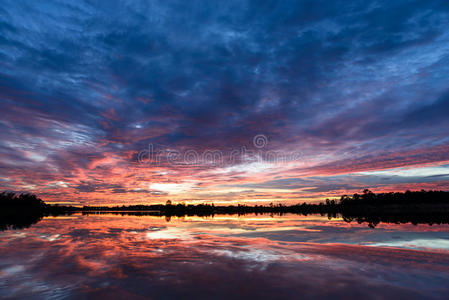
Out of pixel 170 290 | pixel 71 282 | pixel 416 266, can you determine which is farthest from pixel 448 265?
pixel 71 282

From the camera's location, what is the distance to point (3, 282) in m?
7.87

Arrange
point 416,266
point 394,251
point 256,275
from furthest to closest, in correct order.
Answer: point 394,251 → point 416,266 → point 256,275

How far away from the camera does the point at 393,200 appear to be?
146m

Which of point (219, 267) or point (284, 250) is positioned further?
point (284, 250)

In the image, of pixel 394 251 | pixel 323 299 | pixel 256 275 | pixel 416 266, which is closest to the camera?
pixel 323 299

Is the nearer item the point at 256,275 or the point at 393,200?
the point at 256,275

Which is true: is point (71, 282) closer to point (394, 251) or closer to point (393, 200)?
point (394, 251)

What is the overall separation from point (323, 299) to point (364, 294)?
1.43 m

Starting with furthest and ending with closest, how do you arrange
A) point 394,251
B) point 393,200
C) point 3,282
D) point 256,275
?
point 393,200
point 394,251
point 256,275
point 3,282

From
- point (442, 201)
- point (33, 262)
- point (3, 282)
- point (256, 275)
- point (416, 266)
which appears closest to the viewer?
point (3, 282)

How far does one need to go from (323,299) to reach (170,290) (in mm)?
4574

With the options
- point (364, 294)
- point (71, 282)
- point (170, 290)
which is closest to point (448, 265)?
point (364, 294)

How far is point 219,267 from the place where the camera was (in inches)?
402

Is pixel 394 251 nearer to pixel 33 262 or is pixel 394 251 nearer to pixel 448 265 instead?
pixel 448 265
